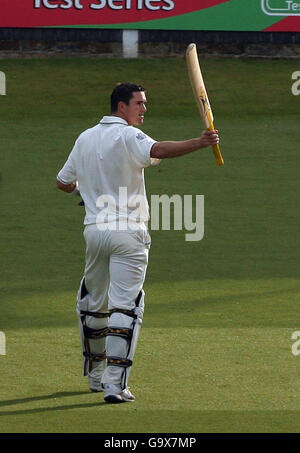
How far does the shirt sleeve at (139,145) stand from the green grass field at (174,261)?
1.58 m

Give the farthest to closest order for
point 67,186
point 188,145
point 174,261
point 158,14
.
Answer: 1. point 158,14
2. point 174,261
3. point 67,186
4. point 188,145

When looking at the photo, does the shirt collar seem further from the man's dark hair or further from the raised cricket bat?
the raised cricket bat

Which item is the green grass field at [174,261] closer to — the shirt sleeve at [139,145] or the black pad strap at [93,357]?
the black pad strap at [93,357]

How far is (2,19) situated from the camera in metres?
23.0

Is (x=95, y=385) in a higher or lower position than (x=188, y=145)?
lower

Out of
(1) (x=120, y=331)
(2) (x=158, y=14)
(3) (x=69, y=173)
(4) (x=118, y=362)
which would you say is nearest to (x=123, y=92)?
(3) (x=69, y=173)

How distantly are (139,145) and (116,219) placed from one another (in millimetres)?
552

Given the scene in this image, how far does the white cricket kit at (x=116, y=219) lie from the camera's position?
26.6 feet

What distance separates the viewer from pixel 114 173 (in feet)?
26.8

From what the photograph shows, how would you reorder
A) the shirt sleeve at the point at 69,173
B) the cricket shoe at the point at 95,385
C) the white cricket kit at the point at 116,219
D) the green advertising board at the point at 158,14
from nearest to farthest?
the white cricket kit at the point at 116,219, the cricket shoe at the point at 95,385, the shirt sleeve at the point at 69,173, the green advertising board at the point at 158,14

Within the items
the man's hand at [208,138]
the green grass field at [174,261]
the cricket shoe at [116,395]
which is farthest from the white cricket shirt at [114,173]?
the green grass field at [174,261]

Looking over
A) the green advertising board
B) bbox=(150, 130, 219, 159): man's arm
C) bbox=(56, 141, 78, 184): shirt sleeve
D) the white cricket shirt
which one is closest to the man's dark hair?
the white cricket shirt

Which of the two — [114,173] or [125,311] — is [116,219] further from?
[125,311]
